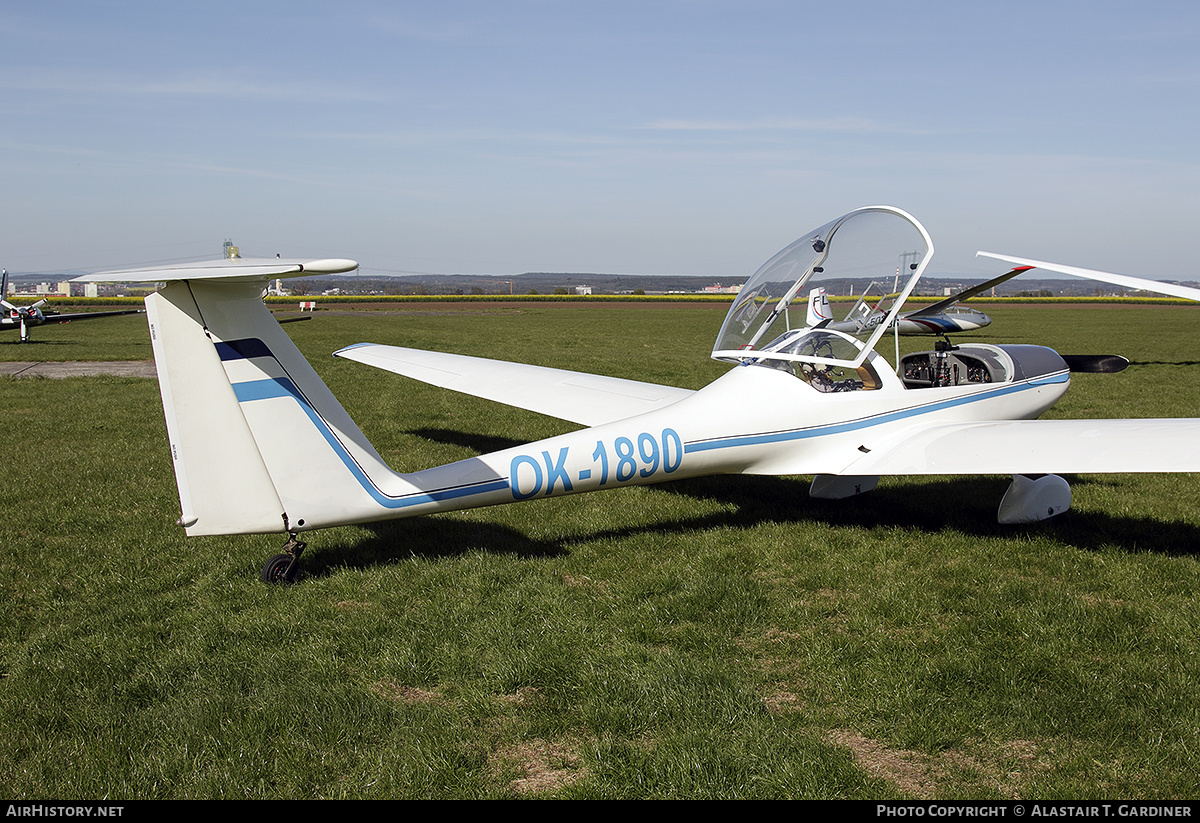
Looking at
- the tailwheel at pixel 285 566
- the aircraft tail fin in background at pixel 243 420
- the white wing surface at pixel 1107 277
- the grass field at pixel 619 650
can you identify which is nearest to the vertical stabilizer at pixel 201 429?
the aircraft tail fin in background at pixel 243 420

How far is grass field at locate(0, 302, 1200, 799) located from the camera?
350 cm

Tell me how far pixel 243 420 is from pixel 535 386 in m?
4.91

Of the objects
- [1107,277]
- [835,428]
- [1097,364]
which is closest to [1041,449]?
[835,428]

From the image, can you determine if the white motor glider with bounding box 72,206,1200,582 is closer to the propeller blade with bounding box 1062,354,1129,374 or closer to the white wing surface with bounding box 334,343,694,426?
the white wing surface with bounding box 334,343,694,426

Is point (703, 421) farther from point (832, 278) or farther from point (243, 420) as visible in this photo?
point (243, 420)

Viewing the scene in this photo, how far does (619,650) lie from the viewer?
4.60 m

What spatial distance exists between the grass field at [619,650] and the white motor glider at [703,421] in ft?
1.15

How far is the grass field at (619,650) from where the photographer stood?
3.50 meters

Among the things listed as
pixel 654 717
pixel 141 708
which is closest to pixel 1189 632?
pixel 654 717

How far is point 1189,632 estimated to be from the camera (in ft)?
15.6

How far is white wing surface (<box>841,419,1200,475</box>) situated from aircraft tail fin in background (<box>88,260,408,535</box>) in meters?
4.13

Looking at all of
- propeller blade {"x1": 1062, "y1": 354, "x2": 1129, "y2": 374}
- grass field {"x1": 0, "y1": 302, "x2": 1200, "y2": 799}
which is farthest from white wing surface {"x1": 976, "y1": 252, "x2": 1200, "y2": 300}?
grass field {"x1": 0, "y1": 302, "x2": 1200, "y2": 799}

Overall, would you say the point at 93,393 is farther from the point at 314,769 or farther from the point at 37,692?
the point at 314,769

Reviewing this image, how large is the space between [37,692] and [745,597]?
165 inches
